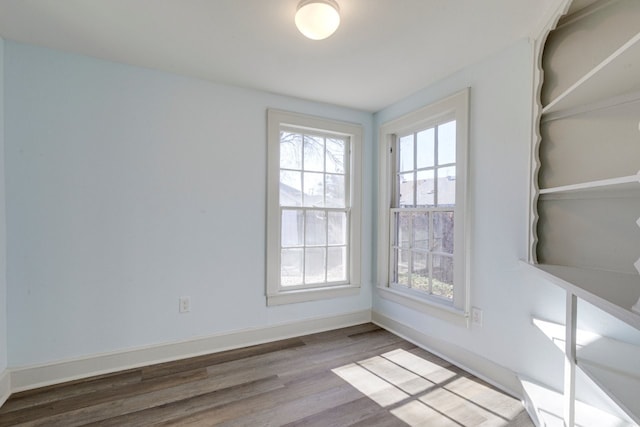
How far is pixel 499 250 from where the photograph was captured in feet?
6.86

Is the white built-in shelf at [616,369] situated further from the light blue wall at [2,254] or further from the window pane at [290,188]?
the light blue wall at [2,254]

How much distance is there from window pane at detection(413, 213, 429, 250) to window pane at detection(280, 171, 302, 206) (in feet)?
3.79

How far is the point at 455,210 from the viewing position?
7.91 feet

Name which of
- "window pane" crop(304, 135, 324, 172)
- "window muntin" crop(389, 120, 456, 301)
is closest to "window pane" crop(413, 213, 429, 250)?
"window muntin" crop(389, 120, 456, 301)

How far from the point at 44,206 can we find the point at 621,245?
134 inches

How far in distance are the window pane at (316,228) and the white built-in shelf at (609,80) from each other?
6.67 ft

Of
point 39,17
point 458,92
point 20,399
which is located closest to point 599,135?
point 458,92

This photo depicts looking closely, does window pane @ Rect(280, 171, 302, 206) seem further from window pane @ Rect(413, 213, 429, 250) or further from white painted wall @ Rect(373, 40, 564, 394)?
white painted wall @ Rect(373, 40, 564, 394)

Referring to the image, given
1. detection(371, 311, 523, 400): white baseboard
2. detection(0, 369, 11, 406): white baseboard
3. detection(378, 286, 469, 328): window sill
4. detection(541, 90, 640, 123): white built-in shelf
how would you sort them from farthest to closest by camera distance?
detection(378, 286, 469, 328): window sill → detection(371, 311, 523, 400): white baseboard → detection(0, 369, 11, 406): white baseboard → detection(541, 90, 640, 123): white built-in shelf

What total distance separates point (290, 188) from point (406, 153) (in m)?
1.22

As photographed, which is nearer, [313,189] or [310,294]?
[310,294]

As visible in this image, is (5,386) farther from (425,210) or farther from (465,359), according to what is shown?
(425,210)

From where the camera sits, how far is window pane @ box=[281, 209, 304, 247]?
295 cm

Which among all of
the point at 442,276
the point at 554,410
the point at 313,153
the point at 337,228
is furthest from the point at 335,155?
the point at 554,410
